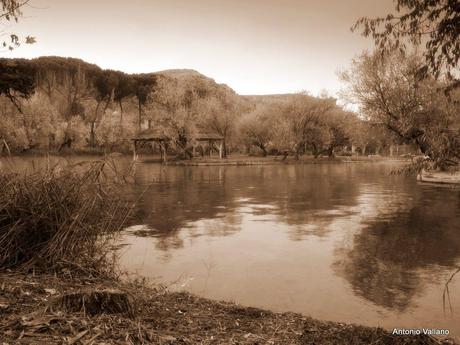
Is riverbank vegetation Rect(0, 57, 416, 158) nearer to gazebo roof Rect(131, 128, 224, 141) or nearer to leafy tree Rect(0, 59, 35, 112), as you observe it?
gazebo roof Rect(131, 128, 224, 141)

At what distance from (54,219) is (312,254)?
583cm

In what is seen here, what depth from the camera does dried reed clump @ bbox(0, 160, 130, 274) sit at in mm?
5254

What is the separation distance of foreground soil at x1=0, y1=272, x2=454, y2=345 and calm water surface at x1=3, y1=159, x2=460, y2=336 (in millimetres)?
1301

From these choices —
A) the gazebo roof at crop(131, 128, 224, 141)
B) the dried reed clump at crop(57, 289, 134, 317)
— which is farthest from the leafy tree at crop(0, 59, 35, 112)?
the gazebo roof at crop(131, 128, 224, 141)

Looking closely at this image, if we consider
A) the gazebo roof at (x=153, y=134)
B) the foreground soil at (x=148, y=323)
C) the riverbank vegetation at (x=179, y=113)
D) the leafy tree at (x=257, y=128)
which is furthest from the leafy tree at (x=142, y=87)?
the foreground soil at (x=148, y=323)

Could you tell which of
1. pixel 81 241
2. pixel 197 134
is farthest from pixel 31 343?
pixel 197 134

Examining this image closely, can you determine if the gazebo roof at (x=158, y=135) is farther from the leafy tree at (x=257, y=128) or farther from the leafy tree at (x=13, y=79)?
the leafy tree at (x=13, y=79)

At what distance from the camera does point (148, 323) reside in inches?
157

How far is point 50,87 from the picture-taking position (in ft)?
229

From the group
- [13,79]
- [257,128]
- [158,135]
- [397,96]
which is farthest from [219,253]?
[257,128]

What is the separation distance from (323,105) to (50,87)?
45.0m

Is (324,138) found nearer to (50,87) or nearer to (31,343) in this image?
(50,87)

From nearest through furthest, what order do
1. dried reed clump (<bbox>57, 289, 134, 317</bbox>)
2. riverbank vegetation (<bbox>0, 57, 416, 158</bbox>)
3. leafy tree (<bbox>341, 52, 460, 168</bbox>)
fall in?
dried reed clump (<bbox>57, 289, 134, 317</bbox>) < leafy tree (<bbox>341, 52, 460, 168</bbox>) < riverbank vegetation (<bbox>0, 57, 416, 158</bbox>)

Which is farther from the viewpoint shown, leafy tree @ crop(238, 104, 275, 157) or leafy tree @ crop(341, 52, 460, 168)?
leafy tree @ crop(238, 104, 275, 157)
